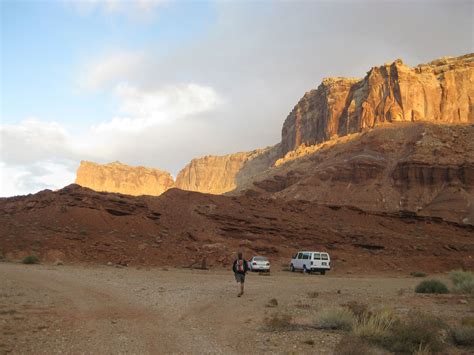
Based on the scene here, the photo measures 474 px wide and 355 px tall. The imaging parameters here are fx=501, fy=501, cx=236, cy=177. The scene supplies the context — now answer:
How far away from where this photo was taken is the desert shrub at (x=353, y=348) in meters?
8.02

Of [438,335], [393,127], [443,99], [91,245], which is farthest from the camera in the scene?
[443,99]

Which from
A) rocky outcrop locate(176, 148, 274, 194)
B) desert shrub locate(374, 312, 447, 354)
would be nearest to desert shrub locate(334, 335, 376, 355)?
desert shrub locate(374, 312, 447, 354)

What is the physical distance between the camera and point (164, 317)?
40.5 ft

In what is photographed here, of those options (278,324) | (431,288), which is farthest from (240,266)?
(431,288)

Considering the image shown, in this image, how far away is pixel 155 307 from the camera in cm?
1411

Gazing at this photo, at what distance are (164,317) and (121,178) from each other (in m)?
182

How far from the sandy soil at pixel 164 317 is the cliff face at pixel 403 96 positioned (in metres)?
75.9

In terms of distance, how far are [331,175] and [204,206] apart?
2866cm

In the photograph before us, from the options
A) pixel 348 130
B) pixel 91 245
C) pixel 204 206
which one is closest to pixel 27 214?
pixel 91 245

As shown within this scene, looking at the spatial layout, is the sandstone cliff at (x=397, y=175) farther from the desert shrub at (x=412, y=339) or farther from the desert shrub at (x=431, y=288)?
the desert shrub at (x=412, y=339)

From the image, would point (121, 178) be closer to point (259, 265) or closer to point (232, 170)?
point (232, 170)

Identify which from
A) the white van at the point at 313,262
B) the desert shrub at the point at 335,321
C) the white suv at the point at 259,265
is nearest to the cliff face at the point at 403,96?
the white van at the point at 313,262

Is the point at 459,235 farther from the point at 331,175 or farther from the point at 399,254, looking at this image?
the point at 331,175

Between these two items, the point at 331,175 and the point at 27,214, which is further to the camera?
the point at 331,175
